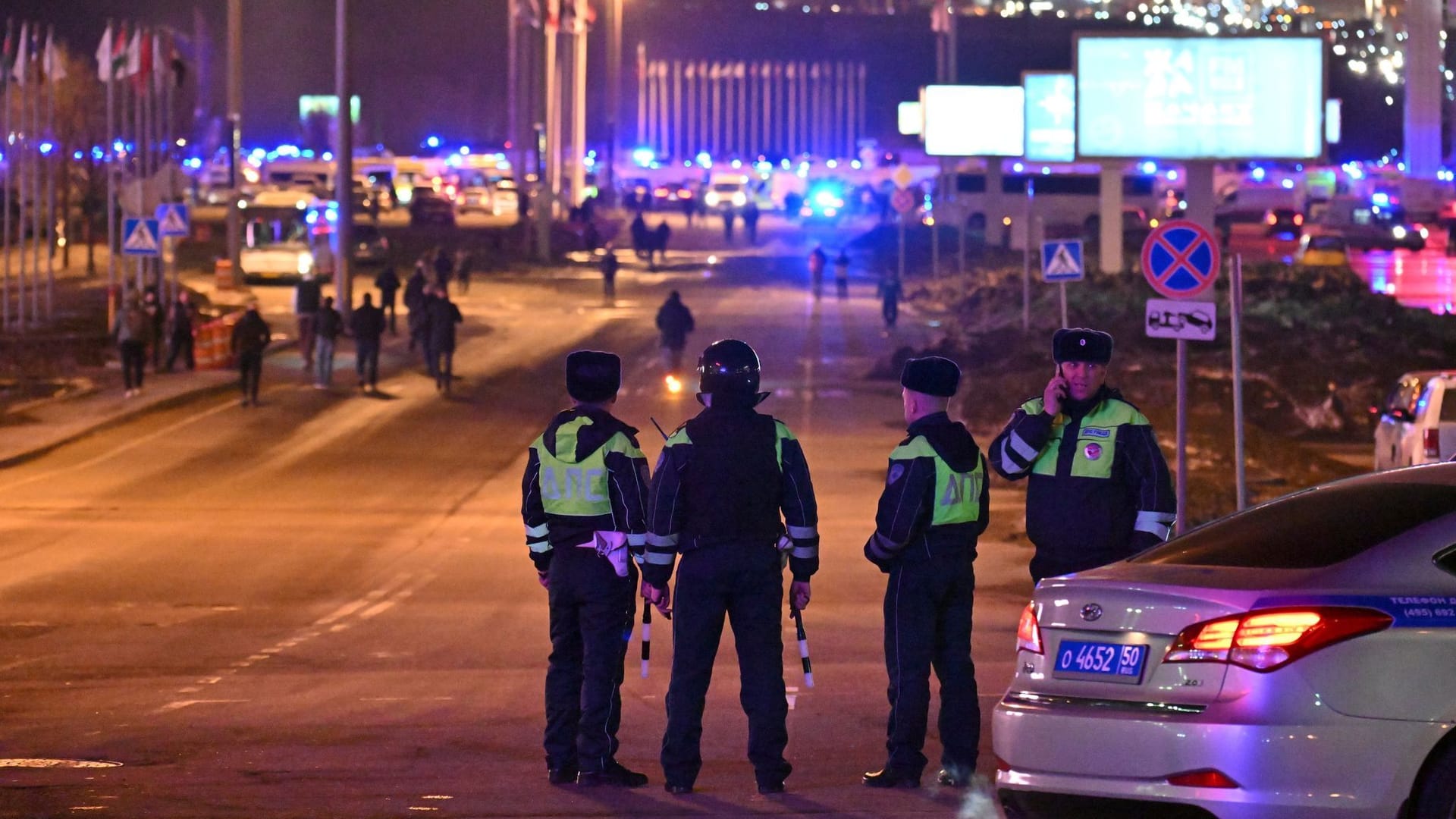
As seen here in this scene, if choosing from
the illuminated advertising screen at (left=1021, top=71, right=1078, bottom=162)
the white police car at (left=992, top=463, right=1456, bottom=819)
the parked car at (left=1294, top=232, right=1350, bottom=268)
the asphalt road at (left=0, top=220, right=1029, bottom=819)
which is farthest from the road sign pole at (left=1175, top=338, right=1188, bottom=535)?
the parked car at (left=1294, top=232, right=1350, bottom=268)

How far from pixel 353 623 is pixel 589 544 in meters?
5.85

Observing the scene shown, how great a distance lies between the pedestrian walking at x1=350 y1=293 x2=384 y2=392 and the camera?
Result: 28719mm

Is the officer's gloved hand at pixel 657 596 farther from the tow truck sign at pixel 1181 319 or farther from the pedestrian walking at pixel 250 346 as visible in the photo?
the pedestrian walking at pixel 250 346

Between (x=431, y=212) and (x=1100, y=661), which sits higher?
(x=431, y=212)

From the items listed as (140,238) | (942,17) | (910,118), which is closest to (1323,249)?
(942,17)

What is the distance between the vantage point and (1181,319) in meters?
13.6

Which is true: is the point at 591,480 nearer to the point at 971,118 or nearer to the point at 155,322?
the point at 155,322

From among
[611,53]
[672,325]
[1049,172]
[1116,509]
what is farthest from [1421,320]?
[611,53]

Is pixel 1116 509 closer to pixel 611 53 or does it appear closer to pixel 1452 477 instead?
pixel 1452 477

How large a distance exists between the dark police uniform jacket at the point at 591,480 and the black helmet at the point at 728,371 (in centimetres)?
50

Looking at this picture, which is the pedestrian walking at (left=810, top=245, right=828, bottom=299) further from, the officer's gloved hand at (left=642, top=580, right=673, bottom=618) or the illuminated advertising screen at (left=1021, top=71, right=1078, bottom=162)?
the officer's gloved hand at (left=642, top=580, right=673, bottom=618)

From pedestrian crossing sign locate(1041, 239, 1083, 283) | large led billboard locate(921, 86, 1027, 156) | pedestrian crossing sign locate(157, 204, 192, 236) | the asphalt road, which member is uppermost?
large led billboard locate(921, 86, 1027, 156)

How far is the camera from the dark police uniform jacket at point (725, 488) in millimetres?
7070

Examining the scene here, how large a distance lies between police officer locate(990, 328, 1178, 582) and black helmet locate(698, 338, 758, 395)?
104cm
